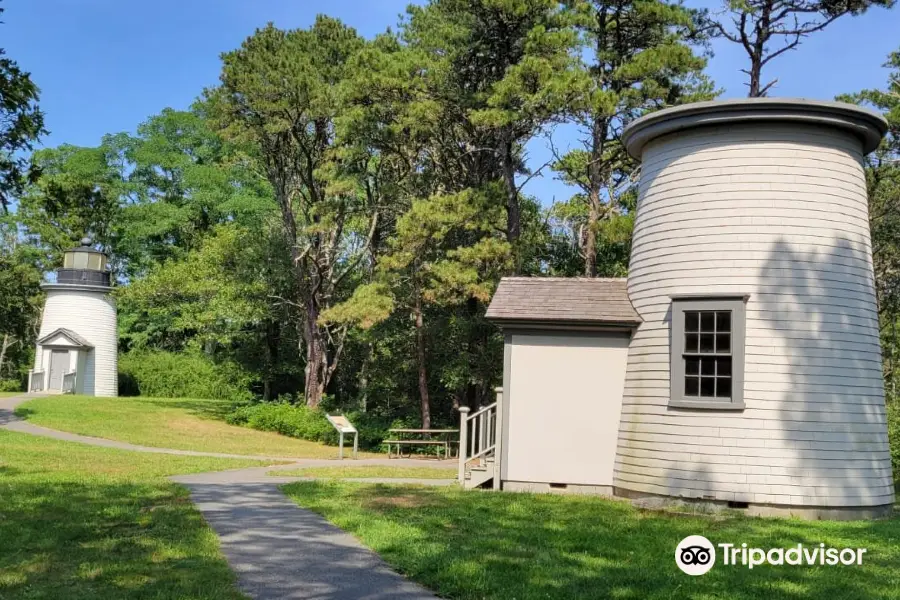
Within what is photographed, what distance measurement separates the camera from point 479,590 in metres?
6.22

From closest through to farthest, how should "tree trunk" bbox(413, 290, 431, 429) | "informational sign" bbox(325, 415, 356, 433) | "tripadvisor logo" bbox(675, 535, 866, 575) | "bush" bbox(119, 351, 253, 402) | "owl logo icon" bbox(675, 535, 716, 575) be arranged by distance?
"owl logo icon" bbox(675, 535, 716, 575), "tripadvisor logo" bbox(675, 535, 866, 575), "informational sign" bbox(325, 415, 356, 433), "tree trunk" bbox(413, 290, 431, 429), "bush" bbox(119, 351, 253, 402)

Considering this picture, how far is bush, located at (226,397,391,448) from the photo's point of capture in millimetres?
24125

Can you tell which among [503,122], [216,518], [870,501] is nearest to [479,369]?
[503,122]

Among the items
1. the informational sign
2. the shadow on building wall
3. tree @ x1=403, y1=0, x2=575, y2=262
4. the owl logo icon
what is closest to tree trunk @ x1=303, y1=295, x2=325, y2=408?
tree @ x1=403, y1=0, x2=575, y2=262

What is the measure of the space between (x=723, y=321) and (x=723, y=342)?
30 centimetres

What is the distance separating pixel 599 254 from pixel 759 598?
19619mm

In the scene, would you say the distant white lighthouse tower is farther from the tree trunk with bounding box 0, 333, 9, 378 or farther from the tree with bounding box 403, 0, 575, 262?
the tree with bounding box 403, 0, 575, 262

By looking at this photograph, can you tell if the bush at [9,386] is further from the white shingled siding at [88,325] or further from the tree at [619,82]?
the tree at [619,82]

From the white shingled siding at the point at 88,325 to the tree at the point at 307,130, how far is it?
12.1 metres

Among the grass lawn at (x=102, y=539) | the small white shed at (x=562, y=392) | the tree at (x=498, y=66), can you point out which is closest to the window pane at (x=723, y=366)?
the small white shed at (x=562, y=392)

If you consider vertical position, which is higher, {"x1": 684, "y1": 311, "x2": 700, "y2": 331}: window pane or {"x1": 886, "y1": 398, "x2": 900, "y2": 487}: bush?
{"x1": 684, "y1": 311, "x2": 700, "y2": 331}: window pane

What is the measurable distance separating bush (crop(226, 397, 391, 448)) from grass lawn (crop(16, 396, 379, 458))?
1.50ft

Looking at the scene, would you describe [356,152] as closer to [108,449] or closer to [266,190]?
[108,449]

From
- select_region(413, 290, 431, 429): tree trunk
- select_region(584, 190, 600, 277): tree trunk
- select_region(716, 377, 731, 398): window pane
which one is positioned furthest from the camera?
select_region(413, 290, 431, 429): tree trunk
